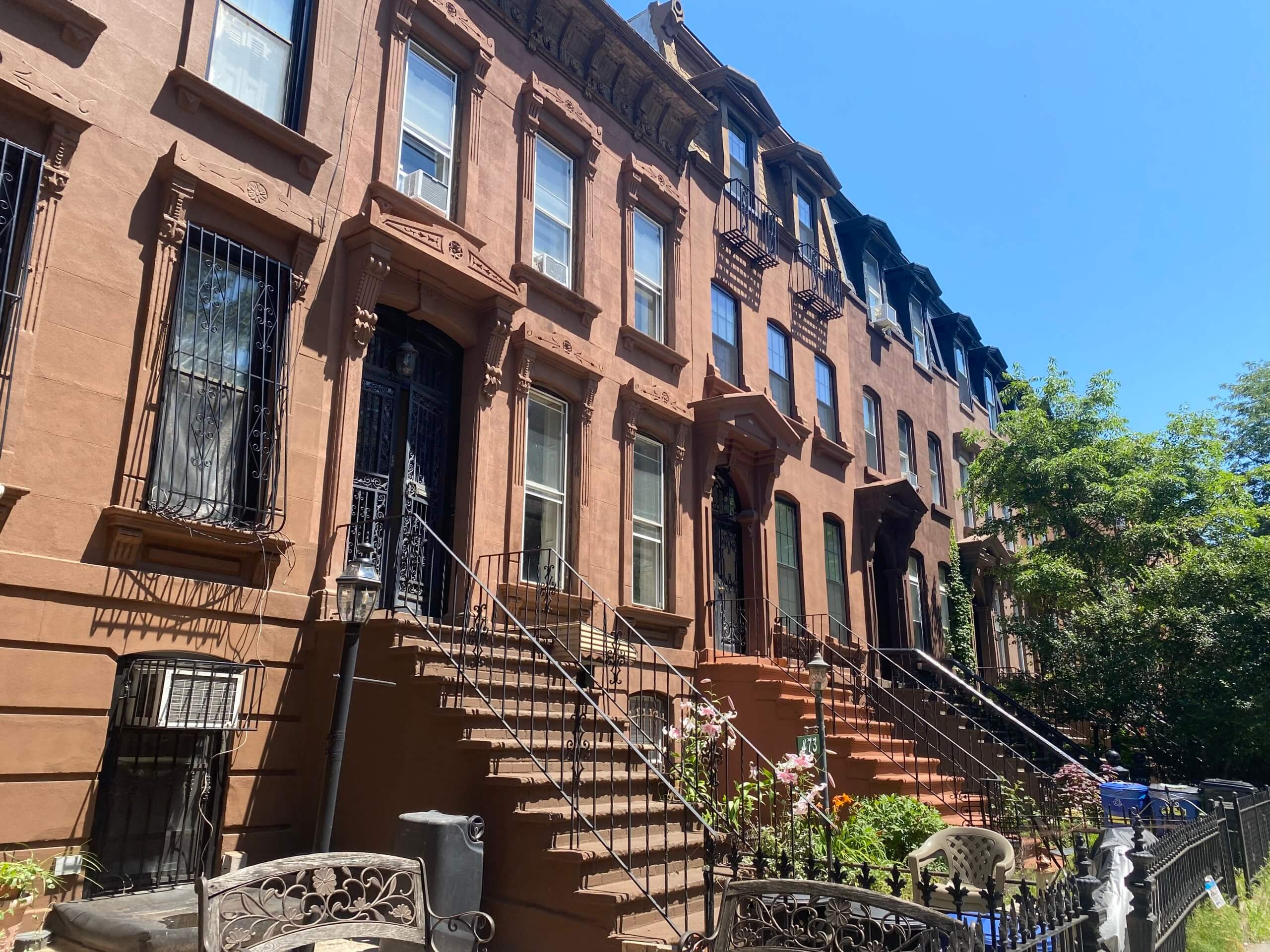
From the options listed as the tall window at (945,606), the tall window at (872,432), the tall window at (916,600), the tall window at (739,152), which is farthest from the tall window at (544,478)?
the tall window at (945,606)

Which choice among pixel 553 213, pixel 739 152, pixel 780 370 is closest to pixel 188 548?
pixel 553 213

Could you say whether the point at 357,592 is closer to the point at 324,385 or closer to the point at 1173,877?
the point at 324,385

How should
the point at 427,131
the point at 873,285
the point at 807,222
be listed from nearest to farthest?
the point at 427,131 → the point at 807,222 → the point at 873,285

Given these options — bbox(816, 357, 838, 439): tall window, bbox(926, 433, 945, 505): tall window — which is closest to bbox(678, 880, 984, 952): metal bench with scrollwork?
bbox(816, 357, 838, 439): tall window

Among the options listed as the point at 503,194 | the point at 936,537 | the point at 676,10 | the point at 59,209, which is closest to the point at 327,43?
the point at 503,194

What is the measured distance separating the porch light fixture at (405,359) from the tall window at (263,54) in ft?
7.66

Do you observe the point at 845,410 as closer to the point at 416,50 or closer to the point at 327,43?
the point at 416,50

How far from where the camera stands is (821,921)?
3584 mm

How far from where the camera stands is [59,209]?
6586 mm

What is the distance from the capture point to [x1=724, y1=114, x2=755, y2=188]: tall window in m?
16.8

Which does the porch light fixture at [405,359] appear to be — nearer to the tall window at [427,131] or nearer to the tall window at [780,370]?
the tall window at [427,131]

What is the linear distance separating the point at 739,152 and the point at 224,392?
1233 cm

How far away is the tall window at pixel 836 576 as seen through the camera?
16.6m

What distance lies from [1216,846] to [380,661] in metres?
7.61
